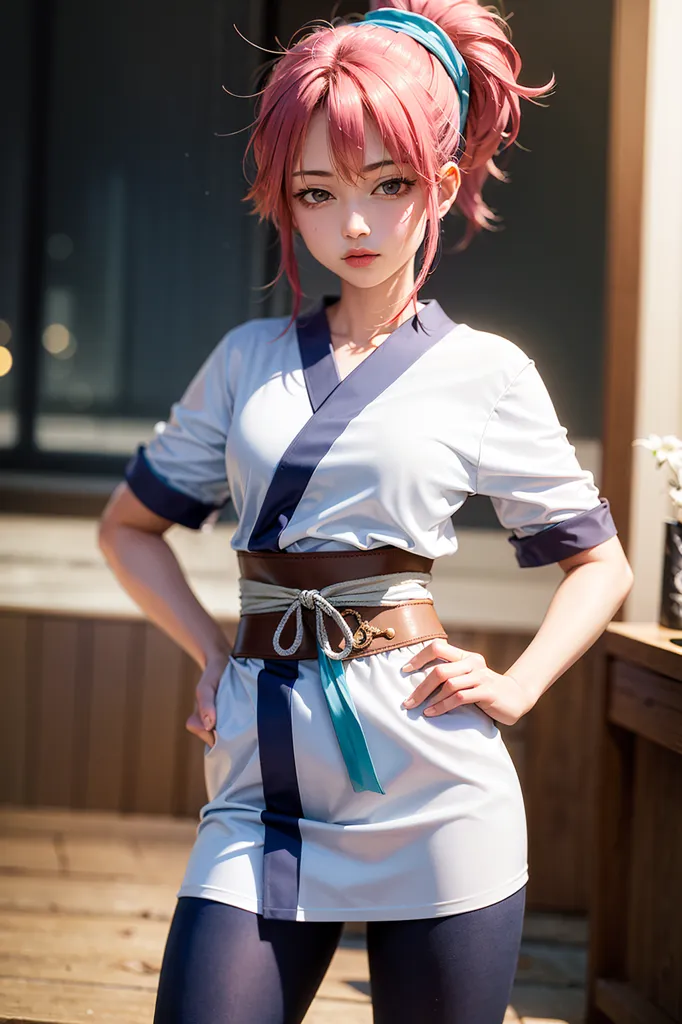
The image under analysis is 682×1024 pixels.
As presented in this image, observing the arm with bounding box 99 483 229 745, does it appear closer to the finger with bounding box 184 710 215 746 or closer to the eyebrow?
the finger with bounding box 184 710 215 746

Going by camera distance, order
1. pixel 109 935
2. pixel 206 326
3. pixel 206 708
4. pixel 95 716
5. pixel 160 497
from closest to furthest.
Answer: pixel 206 708, pixel 160 497, pixel 109 935, pixel 95 716, pixel 206 326

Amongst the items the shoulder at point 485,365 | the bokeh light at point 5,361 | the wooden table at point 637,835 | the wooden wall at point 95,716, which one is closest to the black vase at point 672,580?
the wooden table at point 637,835

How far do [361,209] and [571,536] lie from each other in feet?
1.51

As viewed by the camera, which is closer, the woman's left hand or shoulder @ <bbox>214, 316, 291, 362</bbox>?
the woman's left hand

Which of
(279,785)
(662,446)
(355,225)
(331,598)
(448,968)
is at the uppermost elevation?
(355,225)

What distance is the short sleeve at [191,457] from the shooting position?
4.65 feet

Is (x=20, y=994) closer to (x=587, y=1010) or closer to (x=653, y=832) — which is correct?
(x=587, y=1010)

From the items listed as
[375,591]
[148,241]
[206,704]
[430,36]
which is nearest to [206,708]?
[206,704]

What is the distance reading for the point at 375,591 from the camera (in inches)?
50.1

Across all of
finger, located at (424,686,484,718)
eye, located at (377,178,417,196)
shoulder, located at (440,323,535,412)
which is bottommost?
finger, located at (424,686,484,718)

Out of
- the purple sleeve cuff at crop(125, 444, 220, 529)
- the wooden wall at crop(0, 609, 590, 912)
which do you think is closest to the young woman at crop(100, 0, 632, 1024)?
the purple sleeve cuff at crop(125, 444, 220, 529)

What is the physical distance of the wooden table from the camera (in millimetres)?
1813

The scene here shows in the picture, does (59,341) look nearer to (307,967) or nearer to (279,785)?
(279,785)

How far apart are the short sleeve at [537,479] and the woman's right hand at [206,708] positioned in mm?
408
